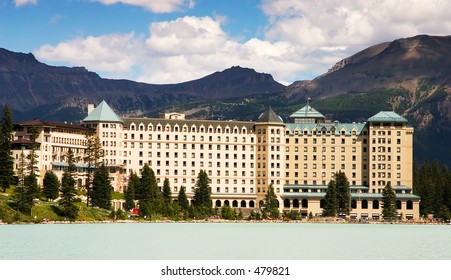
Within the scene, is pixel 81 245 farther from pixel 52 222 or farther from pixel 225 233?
pixel 52 222

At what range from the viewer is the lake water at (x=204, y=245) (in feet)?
359

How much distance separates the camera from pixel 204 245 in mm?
128125

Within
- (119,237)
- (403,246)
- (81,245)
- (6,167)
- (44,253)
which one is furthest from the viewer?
(6,167)

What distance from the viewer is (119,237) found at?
469 feet

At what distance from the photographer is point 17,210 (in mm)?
177375

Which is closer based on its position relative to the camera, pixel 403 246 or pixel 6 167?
pixel 403 246

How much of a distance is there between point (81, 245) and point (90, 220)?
7306 centimetres

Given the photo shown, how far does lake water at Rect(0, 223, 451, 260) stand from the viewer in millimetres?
109562
